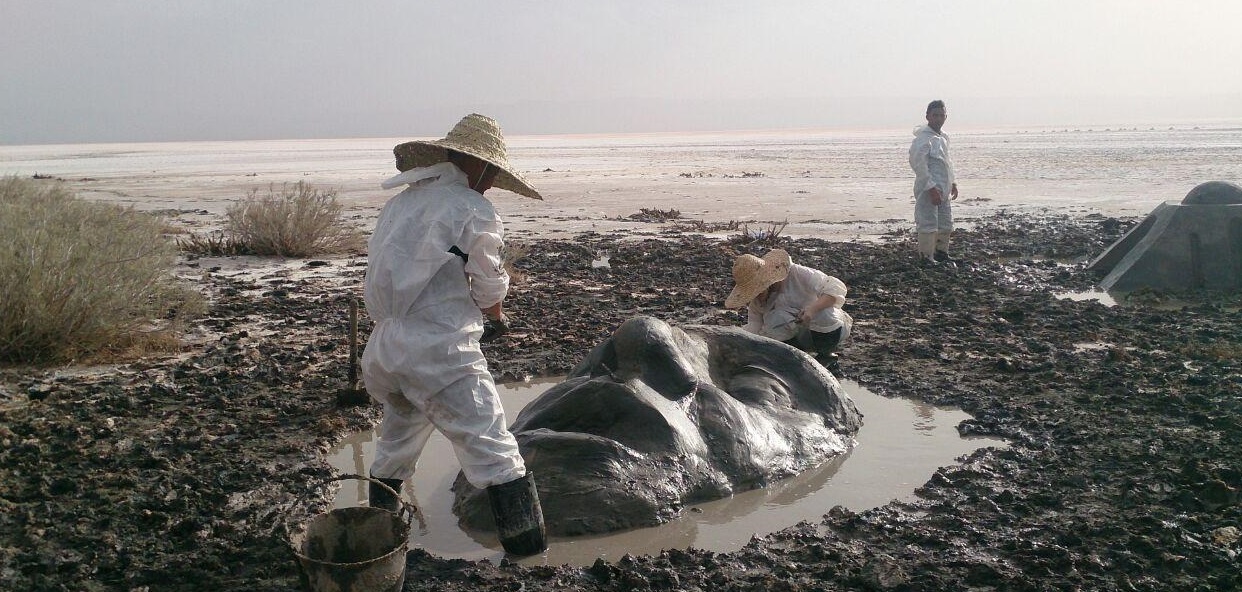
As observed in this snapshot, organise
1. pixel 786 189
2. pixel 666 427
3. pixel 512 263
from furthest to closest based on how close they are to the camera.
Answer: pixel 786 189 < pixel 512 263 < pixel 666 427

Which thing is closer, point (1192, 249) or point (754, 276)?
point (754, 276)

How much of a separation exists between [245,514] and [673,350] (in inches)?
85.5

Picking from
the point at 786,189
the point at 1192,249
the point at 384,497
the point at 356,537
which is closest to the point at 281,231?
the point at 384,497

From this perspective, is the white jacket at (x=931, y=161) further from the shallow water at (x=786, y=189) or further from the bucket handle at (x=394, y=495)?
the bucket handle at (x=394, y=495)

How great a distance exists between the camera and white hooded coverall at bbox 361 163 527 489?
404 cm

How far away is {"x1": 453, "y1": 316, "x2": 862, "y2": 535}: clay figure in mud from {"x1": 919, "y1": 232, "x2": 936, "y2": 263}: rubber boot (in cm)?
694

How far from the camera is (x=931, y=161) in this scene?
12156mm

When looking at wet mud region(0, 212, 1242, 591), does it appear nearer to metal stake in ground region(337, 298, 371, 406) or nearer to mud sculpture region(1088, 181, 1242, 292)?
metal stake in ground region(337, 298, 371, 406)

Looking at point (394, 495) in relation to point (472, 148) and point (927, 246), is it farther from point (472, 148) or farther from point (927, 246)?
point (927, 246)

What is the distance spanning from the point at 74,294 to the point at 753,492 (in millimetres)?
5003

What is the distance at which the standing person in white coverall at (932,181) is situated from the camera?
12062 mm

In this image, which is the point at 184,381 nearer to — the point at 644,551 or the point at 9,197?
the point at 644,551

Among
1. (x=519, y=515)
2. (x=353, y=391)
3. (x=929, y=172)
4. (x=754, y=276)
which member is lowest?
(x=353, y=391)

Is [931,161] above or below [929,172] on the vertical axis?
above
